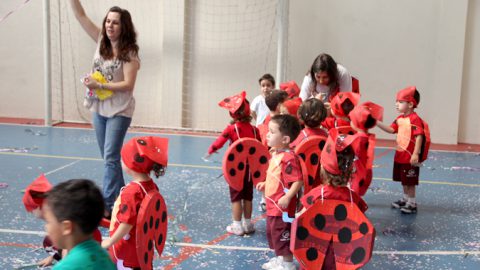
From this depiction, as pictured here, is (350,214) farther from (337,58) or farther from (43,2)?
(43,2)

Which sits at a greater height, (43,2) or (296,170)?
(43,2)

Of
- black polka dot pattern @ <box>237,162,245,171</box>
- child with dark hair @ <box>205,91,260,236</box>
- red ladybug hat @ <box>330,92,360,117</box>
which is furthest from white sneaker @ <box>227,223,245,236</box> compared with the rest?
red ladybug hat @ <box>330,92,360,117</box>

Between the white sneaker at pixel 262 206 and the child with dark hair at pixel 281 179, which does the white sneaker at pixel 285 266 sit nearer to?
the child with dark hair at pixel 281 179

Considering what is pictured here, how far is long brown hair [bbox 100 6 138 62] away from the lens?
4.57 metres

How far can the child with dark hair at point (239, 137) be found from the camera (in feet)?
14.9

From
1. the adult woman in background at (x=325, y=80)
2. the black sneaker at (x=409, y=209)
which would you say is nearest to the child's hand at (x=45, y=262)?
the adult woman in background at (x=325, y=80)

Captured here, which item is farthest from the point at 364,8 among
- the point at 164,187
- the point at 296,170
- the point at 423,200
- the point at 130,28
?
the point at 296,170

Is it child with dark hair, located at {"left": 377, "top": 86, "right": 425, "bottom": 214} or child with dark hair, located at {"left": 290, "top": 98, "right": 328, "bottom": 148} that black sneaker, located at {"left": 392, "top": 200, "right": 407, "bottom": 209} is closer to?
child with dark hair, located at {"left": 377, "top": 86, "right": 425, "bottom": 214}

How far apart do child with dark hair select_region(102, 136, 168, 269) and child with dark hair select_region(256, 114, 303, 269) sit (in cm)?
86

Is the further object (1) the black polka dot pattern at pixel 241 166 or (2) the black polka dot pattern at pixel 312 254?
(1) the black polka dot pattern at pixel 241 166

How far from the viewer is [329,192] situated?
3.33 meters

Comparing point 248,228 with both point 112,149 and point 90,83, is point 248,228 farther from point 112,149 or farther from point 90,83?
point 90,83

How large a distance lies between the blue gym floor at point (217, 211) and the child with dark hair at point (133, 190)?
84cm

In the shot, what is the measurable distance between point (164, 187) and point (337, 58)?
522 cm
